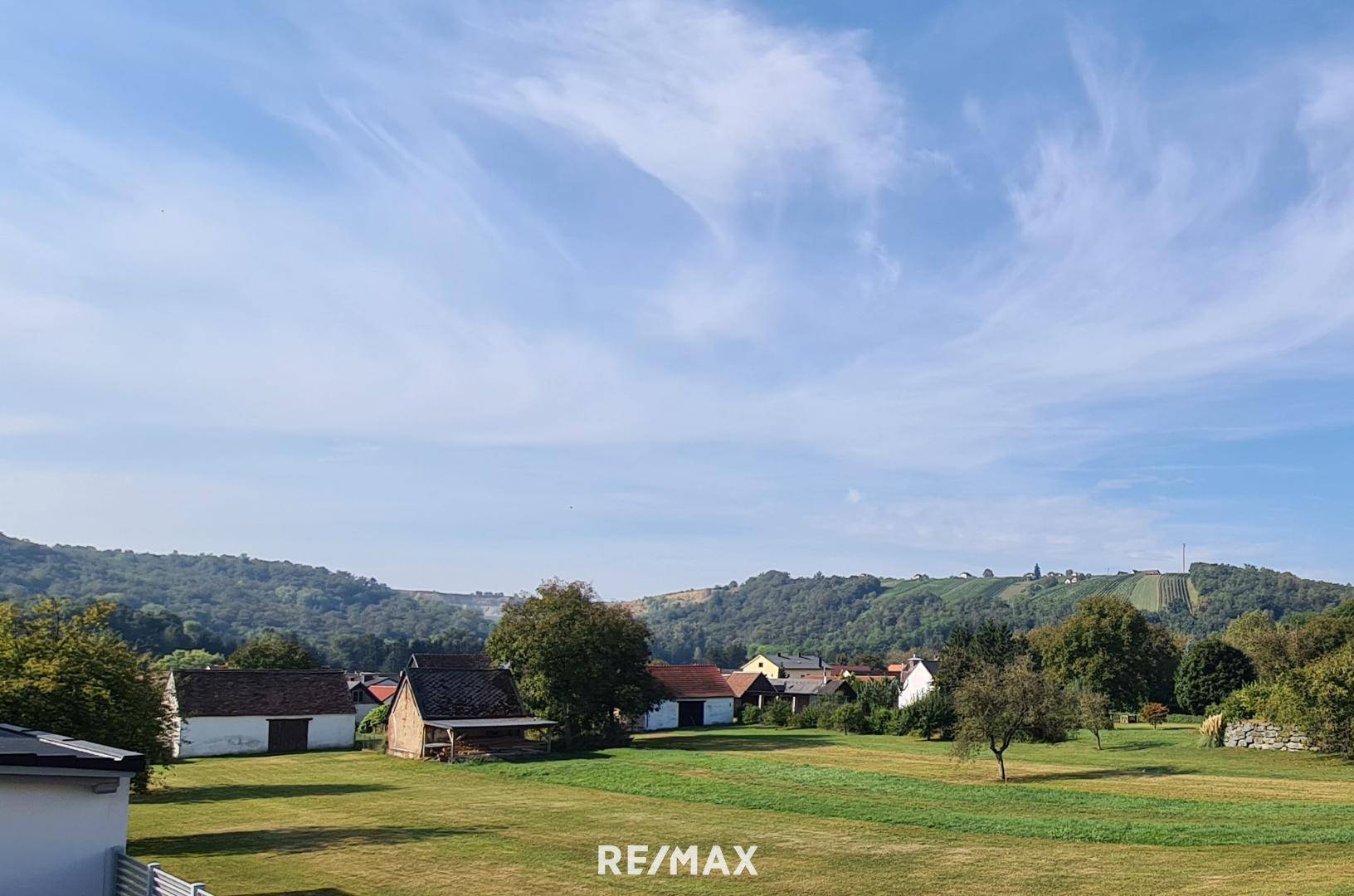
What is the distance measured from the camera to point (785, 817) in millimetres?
30953

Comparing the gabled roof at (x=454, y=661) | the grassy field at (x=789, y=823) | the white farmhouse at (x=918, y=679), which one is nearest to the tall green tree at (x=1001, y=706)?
the grassy field at (x=789, y=823)

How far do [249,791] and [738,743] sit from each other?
3148 centimetres

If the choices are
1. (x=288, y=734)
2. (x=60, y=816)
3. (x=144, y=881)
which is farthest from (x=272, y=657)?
(x=144, y=881)

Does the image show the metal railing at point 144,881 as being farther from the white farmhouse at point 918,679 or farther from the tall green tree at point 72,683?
the white farmhouse at point 918,679

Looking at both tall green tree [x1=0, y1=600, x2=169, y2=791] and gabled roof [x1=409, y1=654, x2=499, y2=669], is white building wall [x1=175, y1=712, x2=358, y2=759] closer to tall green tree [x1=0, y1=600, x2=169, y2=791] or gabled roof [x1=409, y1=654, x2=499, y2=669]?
gabled roof [x1=409, y1=654, x2=499, y2=669]

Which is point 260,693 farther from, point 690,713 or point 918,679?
point 918,679

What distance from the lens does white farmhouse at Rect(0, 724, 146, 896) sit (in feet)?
56.7

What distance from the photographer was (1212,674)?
7450cm

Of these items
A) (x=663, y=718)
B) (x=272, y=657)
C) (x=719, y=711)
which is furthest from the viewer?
(x=719, y=711)

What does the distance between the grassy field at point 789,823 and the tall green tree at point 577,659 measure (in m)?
7.92

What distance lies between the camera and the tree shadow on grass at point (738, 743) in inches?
2312

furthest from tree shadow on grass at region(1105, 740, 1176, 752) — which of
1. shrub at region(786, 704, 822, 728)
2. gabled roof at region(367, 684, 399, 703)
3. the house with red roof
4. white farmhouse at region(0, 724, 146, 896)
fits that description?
gabled roof at region(367, 684, 399, 703)

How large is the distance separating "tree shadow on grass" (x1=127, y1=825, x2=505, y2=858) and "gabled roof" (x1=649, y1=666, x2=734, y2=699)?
51.2 m

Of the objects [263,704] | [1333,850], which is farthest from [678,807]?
[263,704]
